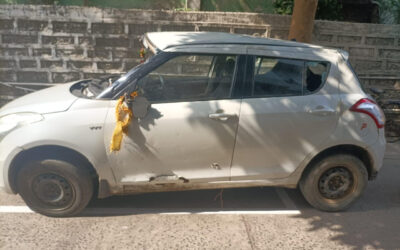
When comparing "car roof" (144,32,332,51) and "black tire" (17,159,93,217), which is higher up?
"car roof" (144,32,332,51)

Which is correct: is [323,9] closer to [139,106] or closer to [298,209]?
[298,209]

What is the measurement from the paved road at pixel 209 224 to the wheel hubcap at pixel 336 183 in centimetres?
24

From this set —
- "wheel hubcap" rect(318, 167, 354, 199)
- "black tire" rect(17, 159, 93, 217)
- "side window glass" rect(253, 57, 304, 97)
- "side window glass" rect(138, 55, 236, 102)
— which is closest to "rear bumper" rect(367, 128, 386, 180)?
"wheel hubcap" rect(318, 167, 354, 199)

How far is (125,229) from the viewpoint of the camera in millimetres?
3479

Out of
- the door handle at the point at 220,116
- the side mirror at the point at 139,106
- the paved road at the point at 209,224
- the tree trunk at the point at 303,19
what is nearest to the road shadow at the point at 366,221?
the paved road at the point at 209,224

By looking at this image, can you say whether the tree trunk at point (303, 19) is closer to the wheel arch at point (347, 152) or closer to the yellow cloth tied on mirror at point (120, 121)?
the wheel arch at point (347, 152)

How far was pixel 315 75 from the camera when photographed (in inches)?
146

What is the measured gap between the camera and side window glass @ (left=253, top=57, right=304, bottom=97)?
3.62 metres

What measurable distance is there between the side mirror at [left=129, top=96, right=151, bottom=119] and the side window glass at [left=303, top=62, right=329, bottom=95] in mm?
1625

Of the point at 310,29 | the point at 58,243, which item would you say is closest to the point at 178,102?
the point at 58,243

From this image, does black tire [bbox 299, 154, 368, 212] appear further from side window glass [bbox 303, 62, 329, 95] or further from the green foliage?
the green foliage

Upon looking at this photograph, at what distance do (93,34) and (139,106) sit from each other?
3.54m

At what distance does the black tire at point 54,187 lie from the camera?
3.39m

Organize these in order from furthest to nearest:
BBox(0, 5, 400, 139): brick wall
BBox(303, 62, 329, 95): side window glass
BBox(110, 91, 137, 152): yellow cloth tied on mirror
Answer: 1. BBox(0, 5, 400, 139): brick wall
2. BBox(303, 62, 329, 95): side window glass
3. BBox(110, 91, 137, 152): yellow cloth tied on mirror
